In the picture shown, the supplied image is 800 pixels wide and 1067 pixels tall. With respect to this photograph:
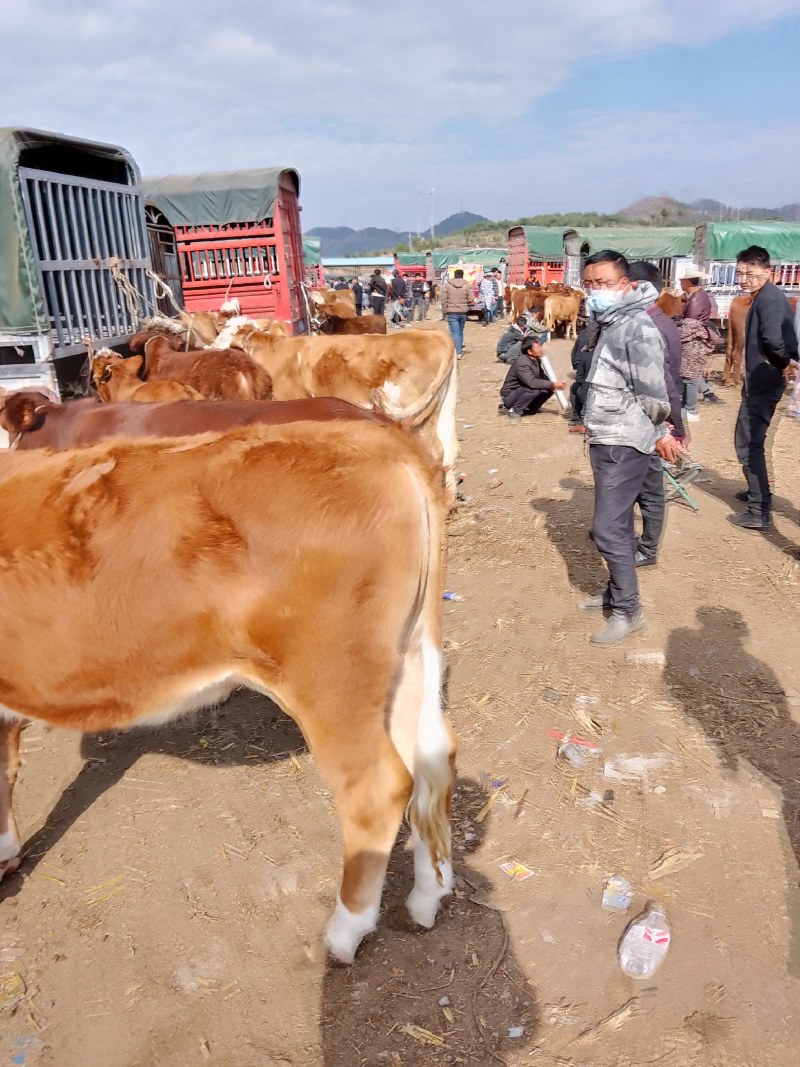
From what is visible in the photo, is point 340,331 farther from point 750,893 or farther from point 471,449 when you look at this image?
point 750,893

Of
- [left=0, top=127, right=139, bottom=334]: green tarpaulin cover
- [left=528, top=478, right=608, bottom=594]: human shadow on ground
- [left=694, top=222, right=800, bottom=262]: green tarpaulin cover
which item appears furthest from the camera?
[left=694, top=222, right=800, bottom=262]: green tarpaulin cover

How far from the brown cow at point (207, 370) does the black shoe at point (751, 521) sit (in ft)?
15.5

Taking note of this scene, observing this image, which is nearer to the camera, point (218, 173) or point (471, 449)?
point (471, 449)

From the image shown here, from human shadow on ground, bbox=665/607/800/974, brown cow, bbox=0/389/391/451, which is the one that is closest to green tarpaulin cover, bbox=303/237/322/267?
brown cow, bbox=0/389/391/451

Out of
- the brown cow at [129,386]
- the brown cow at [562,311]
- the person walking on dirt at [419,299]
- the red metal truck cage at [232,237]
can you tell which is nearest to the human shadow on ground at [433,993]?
the brown cow at [129,386]

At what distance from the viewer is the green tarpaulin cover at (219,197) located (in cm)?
1170

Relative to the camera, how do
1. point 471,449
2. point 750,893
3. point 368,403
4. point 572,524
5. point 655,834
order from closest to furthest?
point 750,893 → point 655,834 → point 572,524 → point 368,403 → point 471,449

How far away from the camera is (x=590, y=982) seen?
2.48 meters

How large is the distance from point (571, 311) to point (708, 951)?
2297 cm

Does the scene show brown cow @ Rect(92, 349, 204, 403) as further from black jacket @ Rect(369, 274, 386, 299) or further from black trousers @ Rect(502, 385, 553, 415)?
black jacket @ Rect(369, 274, 386, 299)

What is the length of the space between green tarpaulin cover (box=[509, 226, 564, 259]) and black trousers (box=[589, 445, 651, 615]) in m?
30.8

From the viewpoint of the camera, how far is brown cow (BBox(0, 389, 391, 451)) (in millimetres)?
4879

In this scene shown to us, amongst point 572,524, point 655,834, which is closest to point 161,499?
point 655,834

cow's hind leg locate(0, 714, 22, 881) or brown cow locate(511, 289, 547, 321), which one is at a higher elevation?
brown cow locate(511, 289, 547, 321)
